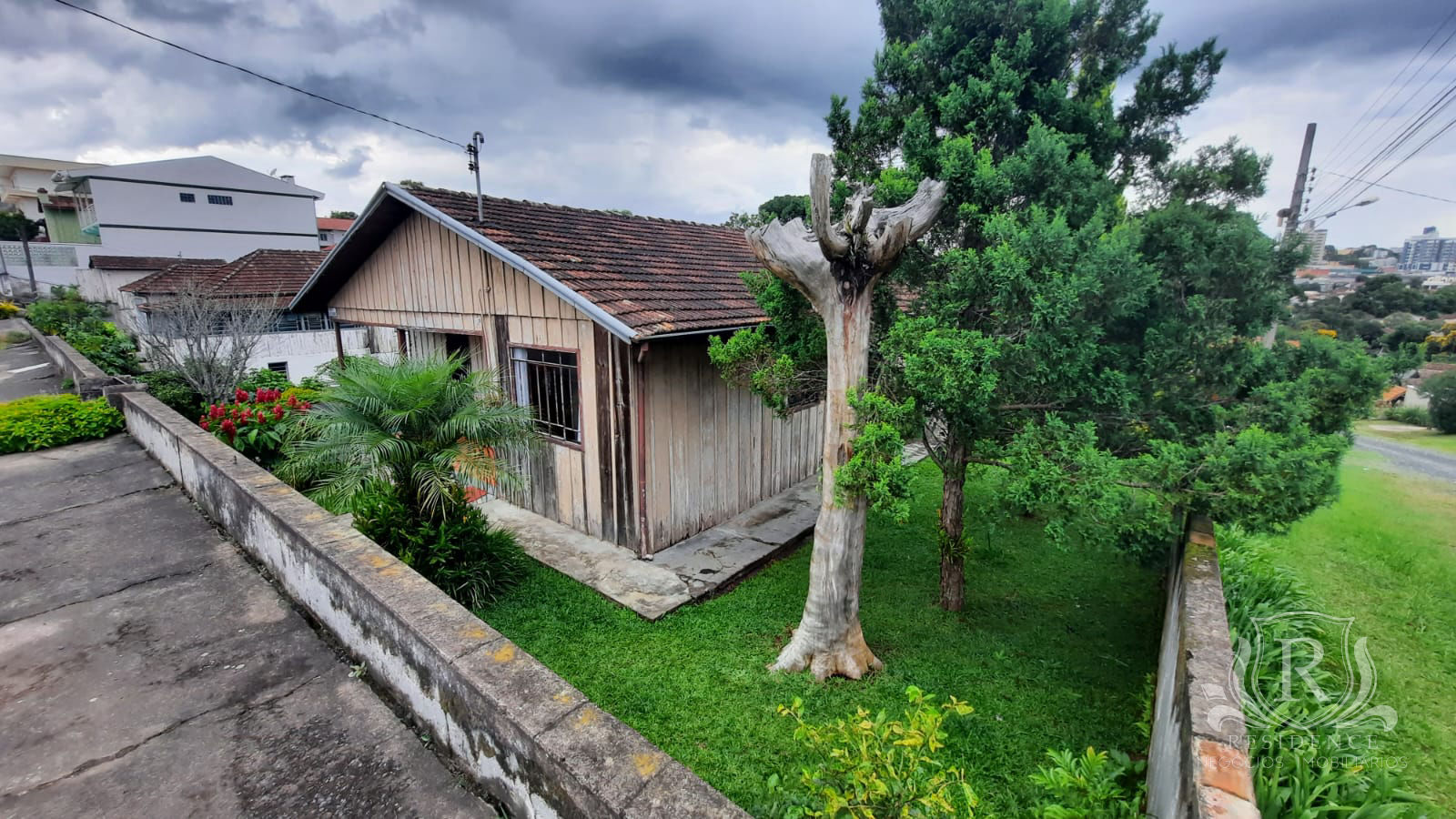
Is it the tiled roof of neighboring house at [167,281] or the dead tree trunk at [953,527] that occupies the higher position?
the tiled roof of neighboring house at [167,281]

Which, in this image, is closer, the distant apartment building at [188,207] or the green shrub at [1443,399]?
the green shrub at [1443,399]

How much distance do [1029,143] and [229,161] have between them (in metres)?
38.6

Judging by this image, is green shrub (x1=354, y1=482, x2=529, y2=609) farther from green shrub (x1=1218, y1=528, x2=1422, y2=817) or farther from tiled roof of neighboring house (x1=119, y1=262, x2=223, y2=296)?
tiled roof of neighboring house (x1=119, y1=262, x2=223, y2=296)

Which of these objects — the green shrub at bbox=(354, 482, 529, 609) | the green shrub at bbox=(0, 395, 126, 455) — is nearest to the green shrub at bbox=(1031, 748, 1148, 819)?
the green shrub at bbox=(354, 482, 529, 609)

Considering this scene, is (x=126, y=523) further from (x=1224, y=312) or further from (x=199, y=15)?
(x=1224, y=312)

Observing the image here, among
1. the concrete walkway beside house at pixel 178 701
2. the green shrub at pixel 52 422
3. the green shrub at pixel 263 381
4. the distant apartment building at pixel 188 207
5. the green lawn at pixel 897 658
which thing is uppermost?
the distant apartment building at pixel 188 207

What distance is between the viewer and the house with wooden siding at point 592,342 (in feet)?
20.2

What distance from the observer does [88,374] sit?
8891 millimetres

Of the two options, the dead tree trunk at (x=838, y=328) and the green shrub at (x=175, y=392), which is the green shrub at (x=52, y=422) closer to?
the green shrub at (x=175, y=392)

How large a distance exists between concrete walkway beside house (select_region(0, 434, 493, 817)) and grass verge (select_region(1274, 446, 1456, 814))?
5426 millimetres

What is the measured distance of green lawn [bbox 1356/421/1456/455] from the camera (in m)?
14.1

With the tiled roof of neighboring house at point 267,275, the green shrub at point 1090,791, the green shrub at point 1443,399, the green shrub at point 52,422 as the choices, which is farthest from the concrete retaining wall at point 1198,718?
the green shrub at point 1443,399

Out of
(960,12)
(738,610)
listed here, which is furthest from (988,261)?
(738,610)

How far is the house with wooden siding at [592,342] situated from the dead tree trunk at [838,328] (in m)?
1.70
